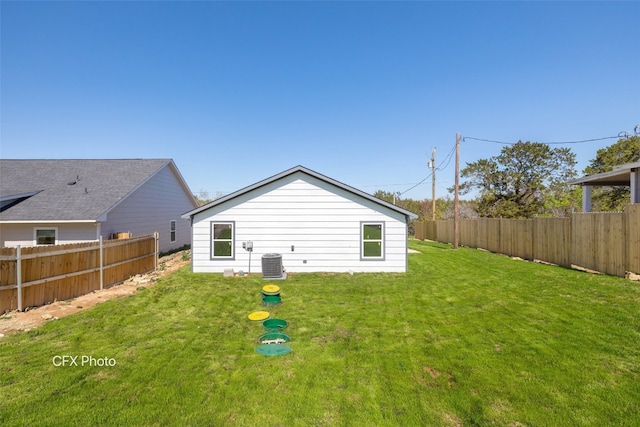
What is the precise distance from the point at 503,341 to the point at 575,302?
11.8 feet

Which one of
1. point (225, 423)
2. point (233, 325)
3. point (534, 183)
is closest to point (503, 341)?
point (225, 423)

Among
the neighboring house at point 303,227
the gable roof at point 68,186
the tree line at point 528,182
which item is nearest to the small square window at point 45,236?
the gable roof at point 68,186

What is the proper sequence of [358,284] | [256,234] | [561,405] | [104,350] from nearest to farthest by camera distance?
[561,405], [104,350], [358,284], [256,234]

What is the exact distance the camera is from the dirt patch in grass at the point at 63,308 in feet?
20.6

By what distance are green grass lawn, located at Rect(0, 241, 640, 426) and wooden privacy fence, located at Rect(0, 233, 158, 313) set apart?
1.51 m

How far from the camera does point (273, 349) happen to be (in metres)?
5.15

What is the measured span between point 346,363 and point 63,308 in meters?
7.34

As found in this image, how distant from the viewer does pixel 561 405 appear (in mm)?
3637

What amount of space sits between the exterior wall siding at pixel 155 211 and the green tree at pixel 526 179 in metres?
26.2

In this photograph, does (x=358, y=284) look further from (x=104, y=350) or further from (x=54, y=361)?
(x=54, y=361)

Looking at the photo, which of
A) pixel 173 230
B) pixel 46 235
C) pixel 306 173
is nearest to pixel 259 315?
pixel 306 173

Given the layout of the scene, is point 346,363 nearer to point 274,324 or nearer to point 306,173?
point 274,324

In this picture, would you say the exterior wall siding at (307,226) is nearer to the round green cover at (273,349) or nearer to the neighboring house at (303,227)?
the neighboring house at (303,227)

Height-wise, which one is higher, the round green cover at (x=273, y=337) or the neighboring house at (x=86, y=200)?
the neighboring house at (x=86, y=200)
